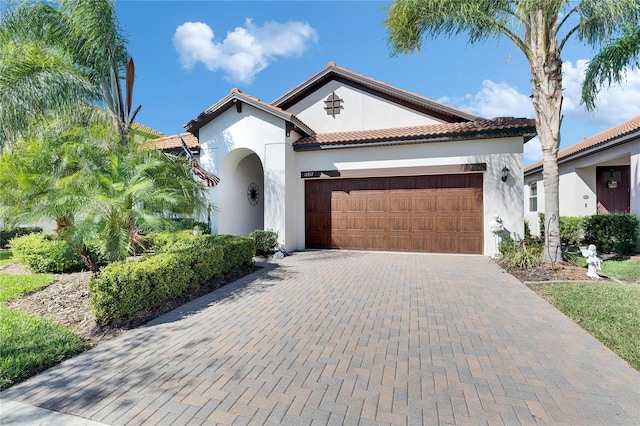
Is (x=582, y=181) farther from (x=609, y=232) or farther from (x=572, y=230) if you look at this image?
(x=609, y=232)

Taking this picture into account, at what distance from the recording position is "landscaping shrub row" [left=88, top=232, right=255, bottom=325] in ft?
15.3

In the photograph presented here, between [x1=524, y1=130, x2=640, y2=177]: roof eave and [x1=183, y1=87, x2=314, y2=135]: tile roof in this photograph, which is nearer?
[x1=524, y1=130, x2=640, y2=177]: roof eave

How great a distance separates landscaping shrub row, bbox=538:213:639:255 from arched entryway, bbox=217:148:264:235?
14295 mm

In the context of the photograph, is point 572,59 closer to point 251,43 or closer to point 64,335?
point 251,43

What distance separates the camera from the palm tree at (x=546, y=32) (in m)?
7.82

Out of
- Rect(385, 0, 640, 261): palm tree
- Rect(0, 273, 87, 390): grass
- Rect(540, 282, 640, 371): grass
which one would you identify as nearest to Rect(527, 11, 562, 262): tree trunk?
Rect(385, 0, 640, 261): palm tree

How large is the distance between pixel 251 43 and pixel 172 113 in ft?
20.2

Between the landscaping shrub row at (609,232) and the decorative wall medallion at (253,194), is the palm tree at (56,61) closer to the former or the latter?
the decorative wall medallion at (253,194)

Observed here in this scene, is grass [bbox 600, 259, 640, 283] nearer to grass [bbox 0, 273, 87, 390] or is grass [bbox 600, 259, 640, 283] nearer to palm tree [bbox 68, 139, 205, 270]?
palm tree [bbox 68, 139, 205, 270]

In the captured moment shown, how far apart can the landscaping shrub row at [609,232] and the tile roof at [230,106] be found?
12.1m

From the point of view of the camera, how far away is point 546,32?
7.99 m

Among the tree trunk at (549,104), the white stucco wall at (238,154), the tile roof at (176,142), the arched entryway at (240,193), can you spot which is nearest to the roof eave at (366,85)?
the white stucco wall at (238,154)

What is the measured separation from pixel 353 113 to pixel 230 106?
17.9 feet

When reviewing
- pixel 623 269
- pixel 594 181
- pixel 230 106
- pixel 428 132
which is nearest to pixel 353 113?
pixel 428 132
